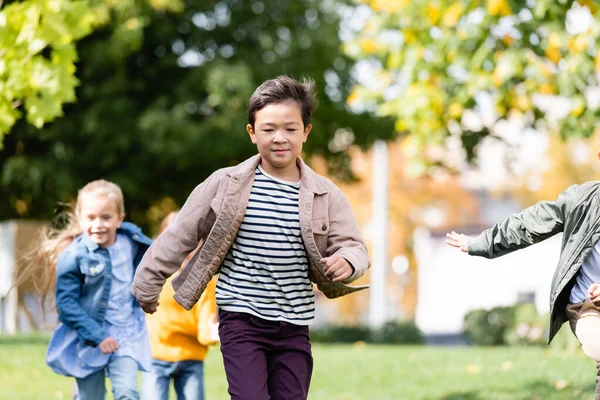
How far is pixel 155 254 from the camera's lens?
4.41 metres

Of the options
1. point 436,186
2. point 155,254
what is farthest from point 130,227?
point 436,186

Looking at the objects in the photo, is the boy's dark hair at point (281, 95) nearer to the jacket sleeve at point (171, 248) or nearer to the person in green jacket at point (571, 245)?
the jacket sleeve at point (171, 248)

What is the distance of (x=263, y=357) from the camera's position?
4.41 m

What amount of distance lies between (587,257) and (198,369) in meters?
2.52

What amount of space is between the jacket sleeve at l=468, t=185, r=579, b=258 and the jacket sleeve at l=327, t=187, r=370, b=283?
707mm

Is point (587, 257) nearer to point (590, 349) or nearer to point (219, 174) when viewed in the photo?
point (590, 349)

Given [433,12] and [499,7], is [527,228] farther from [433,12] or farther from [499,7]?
[433,12]

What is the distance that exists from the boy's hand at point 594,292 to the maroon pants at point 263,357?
127 centimetres

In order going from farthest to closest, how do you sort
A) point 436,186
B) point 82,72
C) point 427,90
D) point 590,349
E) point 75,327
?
1. point 436,186
2. point 82,72
3. point 427,90
4. point 75,327
5. point 590,349

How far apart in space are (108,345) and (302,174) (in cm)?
170

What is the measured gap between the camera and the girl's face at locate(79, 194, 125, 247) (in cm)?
573

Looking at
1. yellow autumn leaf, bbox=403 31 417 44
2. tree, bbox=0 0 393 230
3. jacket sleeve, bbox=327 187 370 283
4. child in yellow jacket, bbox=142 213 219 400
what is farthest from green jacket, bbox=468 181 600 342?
tree, bbox=0 0 393 230

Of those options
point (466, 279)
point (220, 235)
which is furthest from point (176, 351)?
point (466, 279)

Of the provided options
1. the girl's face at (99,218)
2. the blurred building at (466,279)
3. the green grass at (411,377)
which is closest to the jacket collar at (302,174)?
the girl's face at (99,218)
